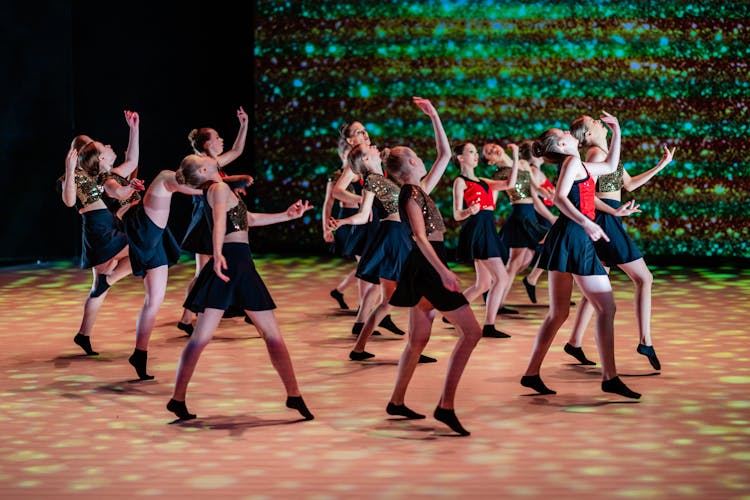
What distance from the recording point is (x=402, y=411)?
17.4ft

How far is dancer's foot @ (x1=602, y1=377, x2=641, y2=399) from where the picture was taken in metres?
5.66

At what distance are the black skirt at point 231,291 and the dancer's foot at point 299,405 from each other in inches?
17.8

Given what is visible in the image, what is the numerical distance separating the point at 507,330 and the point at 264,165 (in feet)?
16.7

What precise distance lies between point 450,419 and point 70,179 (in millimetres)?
3039

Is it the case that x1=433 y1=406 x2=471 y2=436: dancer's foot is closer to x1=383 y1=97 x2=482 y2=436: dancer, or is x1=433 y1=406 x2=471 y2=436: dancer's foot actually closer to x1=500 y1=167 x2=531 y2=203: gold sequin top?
x1=383 y1=97 x2=482 y2=436: dancer

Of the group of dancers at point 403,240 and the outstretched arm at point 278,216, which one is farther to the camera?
the outstretched arm at point 278,216

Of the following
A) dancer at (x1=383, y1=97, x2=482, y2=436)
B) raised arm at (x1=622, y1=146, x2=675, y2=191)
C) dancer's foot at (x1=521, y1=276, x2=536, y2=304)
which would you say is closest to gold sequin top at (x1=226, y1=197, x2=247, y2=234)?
dancer at (x1=383, y1=97, x2=482, y2=436)

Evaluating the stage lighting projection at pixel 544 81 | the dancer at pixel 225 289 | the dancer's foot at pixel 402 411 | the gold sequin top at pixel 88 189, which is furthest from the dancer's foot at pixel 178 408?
the stage lighting projection at pixel 544 81

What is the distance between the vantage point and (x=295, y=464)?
4609 millimetres

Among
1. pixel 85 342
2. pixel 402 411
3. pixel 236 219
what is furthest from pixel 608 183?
pixel 85 342

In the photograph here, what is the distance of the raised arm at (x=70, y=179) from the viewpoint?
6793 millimetres

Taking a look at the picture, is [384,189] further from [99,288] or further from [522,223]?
[522,223]

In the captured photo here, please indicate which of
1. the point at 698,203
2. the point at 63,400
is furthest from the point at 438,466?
the point at 698,203

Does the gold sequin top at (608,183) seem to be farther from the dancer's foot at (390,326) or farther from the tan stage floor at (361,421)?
the dancer's foot at (390,326)
